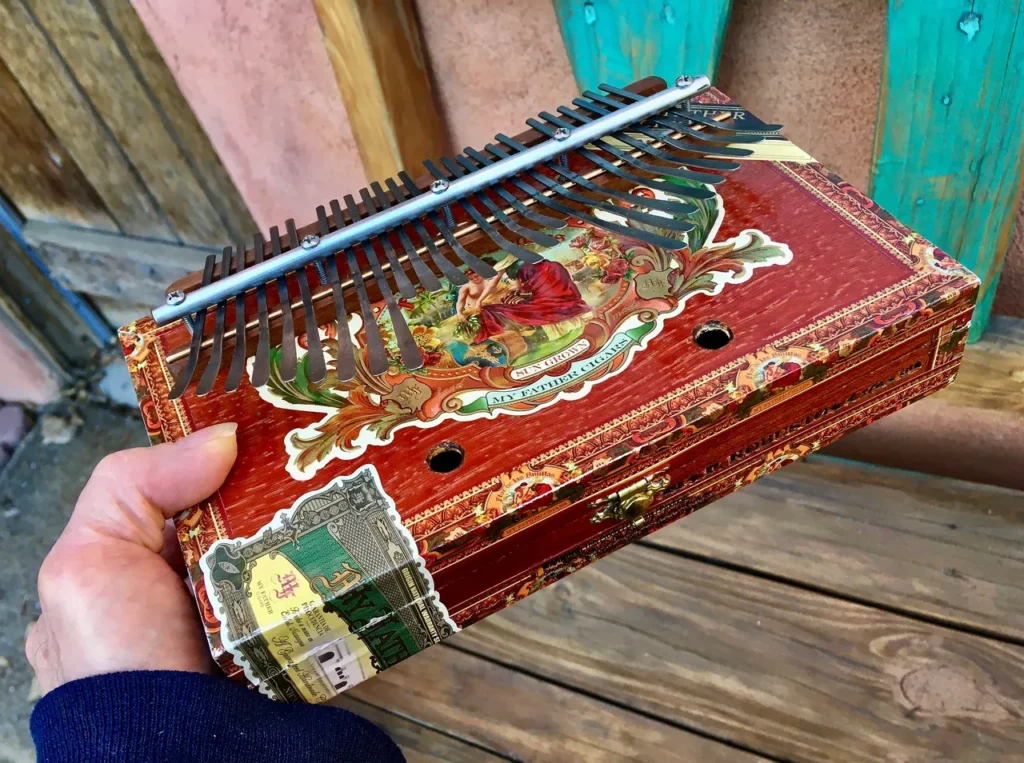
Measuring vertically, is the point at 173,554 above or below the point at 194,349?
below

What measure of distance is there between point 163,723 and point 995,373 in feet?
3.51

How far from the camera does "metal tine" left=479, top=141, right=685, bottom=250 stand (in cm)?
66

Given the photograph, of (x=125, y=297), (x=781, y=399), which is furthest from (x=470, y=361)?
(x=125, y=297)

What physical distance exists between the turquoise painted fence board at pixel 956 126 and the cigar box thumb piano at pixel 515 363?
0.20 m

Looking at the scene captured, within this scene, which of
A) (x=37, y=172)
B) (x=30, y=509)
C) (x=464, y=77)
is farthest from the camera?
(x=30, y=509)

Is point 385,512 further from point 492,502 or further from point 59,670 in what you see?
point 59,670

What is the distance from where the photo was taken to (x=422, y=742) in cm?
105

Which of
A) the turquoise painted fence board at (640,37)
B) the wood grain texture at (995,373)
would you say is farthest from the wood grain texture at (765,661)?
the turquoise painted fence board at (640,37)

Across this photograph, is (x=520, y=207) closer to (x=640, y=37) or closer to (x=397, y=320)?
(x=397, y=320)

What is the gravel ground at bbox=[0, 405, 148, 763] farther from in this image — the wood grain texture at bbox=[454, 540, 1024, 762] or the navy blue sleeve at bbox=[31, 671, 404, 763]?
the navy blue sleeve at bbox=[31, 671, 404, 763]

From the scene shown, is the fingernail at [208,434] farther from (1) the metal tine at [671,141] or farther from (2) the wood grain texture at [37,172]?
(2) the wood grain texture at [37,172]

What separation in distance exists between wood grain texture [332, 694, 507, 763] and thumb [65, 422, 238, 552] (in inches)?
18.0

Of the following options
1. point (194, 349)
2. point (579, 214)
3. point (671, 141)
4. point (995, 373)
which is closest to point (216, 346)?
point (194, 349)

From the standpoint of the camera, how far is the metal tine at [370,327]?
0.65 m
